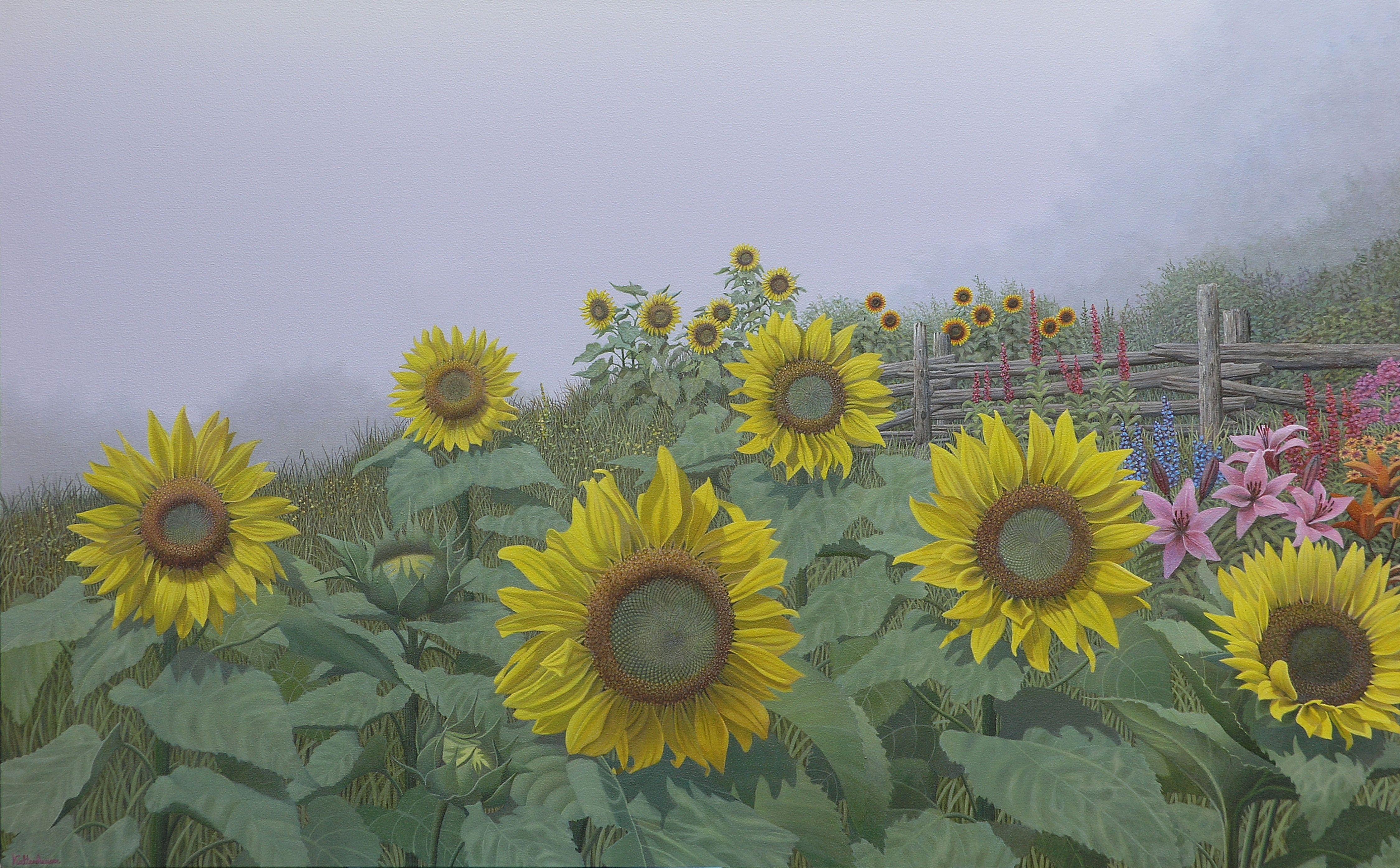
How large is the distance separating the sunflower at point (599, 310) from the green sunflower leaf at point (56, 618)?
135cm

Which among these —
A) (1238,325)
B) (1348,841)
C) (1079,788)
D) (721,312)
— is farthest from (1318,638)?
(1238,325)

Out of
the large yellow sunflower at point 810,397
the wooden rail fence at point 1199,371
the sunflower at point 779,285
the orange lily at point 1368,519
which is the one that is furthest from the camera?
the wooden rail fence at point 1199,371

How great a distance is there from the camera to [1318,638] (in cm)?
103

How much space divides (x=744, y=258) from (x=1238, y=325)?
3747 mm

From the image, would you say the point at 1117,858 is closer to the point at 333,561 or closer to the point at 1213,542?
the point at 333,561

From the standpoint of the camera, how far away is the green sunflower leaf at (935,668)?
36.0 inches

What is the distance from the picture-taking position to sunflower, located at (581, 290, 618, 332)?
2.33 meters

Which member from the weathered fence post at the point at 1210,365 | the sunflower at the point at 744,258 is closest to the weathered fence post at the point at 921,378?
→ the weathered fence post at the point at 1210,365

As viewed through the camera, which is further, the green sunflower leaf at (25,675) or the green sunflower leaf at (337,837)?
the green sunflower leaf at (25,675)

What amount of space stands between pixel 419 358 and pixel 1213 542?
226 cm

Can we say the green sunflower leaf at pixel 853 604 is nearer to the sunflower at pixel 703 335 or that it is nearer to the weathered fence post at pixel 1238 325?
the sunflower at pixel 703 335

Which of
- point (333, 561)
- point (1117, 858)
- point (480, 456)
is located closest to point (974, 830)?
point (1117, 858)

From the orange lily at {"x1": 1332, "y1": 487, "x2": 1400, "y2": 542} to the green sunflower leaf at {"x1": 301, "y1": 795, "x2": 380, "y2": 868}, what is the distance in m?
1.88

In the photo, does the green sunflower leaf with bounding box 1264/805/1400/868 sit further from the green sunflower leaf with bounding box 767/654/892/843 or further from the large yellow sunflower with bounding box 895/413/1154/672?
the green sunflower leaf with bounding box 767/654/892/843
